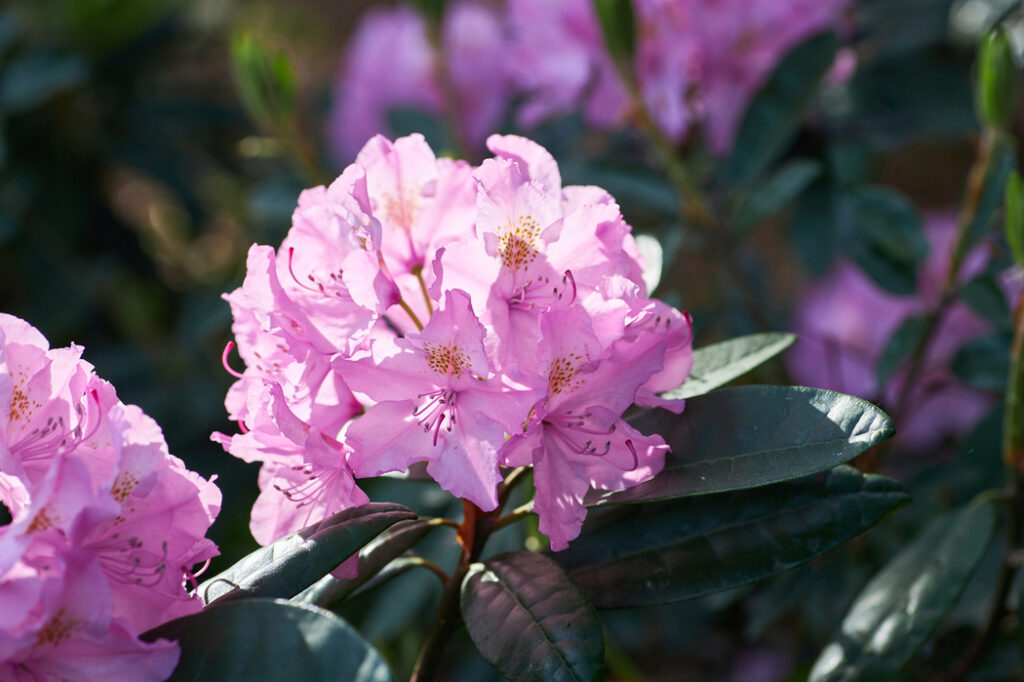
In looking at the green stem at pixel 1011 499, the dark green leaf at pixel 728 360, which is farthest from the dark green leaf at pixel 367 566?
the green stem at pixel 1011 499

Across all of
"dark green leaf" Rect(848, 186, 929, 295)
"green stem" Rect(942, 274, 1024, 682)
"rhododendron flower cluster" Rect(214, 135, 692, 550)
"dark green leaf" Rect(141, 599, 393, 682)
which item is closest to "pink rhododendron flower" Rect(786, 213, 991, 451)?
"dark green leaf" Rect(848, 186, 929, 295)

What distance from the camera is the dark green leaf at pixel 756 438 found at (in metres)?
0.63

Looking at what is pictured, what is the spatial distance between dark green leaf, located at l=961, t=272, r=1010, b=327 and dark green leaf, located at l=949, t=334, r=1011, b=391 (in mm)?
55

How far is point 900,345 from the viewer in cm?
116

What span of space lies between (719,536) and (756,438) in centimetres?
10

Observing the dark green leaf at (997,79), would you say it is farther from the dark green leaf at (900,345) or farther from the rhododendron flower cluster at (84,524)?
the rhododendron flower cluster at (84,524)

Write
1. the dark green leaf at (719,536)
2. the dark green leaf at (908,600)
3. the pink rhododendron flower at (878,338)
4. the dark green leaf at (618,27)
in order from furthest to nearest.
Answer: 1. the pink rhododendron flower at (878,338)
2. the dark green leaf at (618,27)
3. the dark green leaf at (908,600)
4. the dark green leaf at (719,536)

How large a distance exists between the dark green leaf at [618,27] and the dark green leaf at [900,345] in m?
0.47

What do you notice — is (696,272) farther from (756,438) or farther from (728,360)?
(756,438)

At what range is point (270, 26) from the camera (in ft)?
9.76

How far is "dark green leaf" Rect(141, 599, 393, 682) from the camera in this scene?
0.55m

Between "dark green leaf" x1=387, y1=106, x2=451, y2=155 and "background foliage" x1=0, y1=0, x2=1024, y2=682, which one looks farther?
"dark green leaf" x1=387, y1=106, x2=451, y2=155

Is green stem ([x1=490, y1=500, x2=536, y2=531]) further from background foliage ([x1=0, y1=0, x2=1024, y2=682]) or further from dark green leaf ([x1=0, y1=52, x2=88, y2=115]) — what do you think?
dark green leaf ([x1=0, y1=52, x2=88, y2=115])

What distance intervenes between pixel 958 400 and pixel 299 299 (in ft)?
4.38
